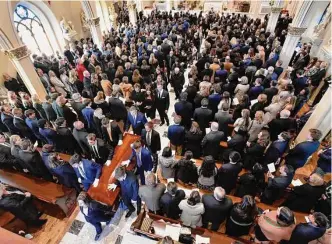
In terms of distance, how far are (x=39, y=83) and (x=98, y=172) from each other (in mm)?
5801

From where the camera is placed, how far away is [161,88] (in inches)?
219

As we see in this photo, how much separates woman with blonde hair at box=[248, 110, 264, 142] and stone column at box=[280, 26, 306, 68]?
586cm

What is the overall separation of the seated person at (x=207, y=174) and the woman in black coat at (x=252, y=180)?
0.47 metres

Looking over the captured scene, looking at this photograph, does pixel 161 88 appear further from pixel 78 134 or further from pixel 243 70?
pixel 243 70

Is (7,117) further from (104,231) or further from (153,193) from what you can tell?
(153,193)

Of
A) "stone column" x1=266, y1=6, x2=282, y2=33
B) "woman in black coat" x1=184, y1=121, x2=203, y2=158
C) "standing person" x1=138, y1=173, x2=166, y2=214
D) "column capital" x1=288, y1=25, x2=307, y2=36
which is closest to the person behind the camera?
"standing person" x1=138, y1=173, x2=166, y2=214

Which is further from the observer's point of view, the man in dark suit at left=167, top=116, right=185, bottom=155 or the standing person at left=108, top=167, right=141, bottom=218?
the man in dark suit at left=167, top=116, right=185, bottom=155

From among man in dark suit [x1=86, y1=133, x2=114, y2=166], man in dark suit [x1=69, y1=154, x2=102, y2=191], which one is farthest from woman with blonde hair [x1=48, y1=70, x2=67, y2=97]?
man in dark suit [x1=69, y1=154, x2=102, y2=191]

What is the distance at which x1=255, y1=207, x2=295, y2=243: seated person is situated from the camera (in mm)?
2553

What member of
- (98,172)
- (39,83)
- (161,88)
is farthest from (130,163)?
(39,83)

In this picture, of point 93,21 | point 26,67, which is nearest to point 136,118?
point 26,67

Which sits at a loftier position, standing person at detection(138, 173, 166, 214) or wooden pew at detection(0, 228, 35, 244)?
wooden pew at detection(0, 228, 35, 244)

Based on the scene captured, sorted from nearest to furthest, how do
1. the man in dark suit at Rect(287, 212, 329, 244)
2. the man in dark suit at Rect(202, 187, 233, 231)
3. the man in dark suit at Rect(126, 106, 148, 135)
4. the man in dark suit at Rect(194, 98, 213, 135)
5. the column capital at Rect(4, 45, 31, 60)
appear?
the man in dark suit at Rect(287, 212, 329, 244) < the man in dark suit at Rect(202, 187, 233, 231) < the man in dark suit at Rect(194, 98, 213, 135) < the man in dark suit at Rect(126, 106, 148, 135) < the column capital at Rect(4, 45, 31, 60)

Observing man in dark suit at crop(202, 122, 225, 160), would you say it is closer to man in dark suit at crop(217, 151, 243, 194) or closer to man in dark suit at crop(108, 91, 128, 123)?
man in dark suit at crop(217, 151, 243, 194)
